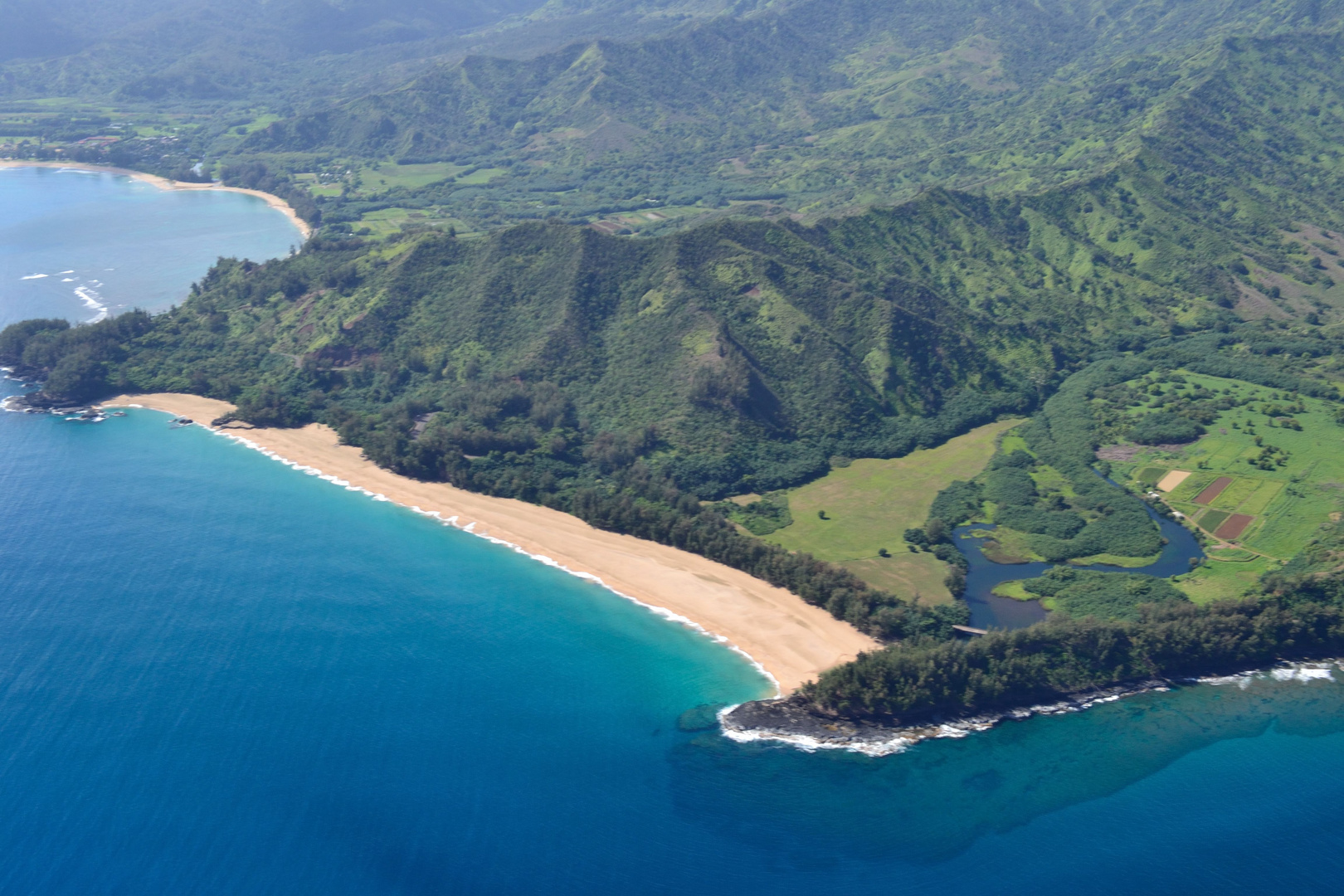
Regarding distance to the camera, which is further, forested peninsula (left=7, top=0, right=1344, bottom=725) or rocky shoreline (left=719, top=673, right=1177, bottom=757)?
forested peninsula (left=7, top=0, right=1344, bottom=725)

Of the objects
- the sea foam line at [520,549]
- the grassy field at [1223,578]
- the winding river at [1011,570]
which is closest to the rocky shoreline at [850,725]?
the sea foam line at [520,549]

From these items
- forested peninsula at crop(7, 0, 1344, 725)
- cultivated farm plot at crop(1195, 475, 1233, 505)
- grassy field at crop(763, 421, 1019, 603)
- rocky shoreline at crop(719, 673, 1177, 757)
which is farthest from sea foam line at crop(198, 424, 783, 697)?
cultivated farm plot at crop(1195, 475, 1233, 505)

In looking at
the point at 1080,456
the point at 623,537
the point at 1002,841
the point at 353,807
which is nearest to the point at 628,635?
the point at 623,537

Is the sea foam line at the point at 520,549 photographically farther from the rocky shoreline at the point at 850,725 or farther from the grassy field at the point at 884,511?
the grassy field at the point at 884,511

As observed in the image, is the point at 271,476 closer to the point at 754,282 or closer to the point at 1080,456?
the point at 754,282

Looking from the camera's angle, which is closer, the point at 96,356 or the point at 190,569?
the point at 190,569

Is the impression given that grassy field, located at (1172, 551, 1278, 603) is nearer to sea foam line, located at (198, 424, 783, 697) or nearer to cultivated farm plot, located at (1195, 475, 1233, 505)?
cultivated farm plot, located at (1195, 475, 1233, 505)
